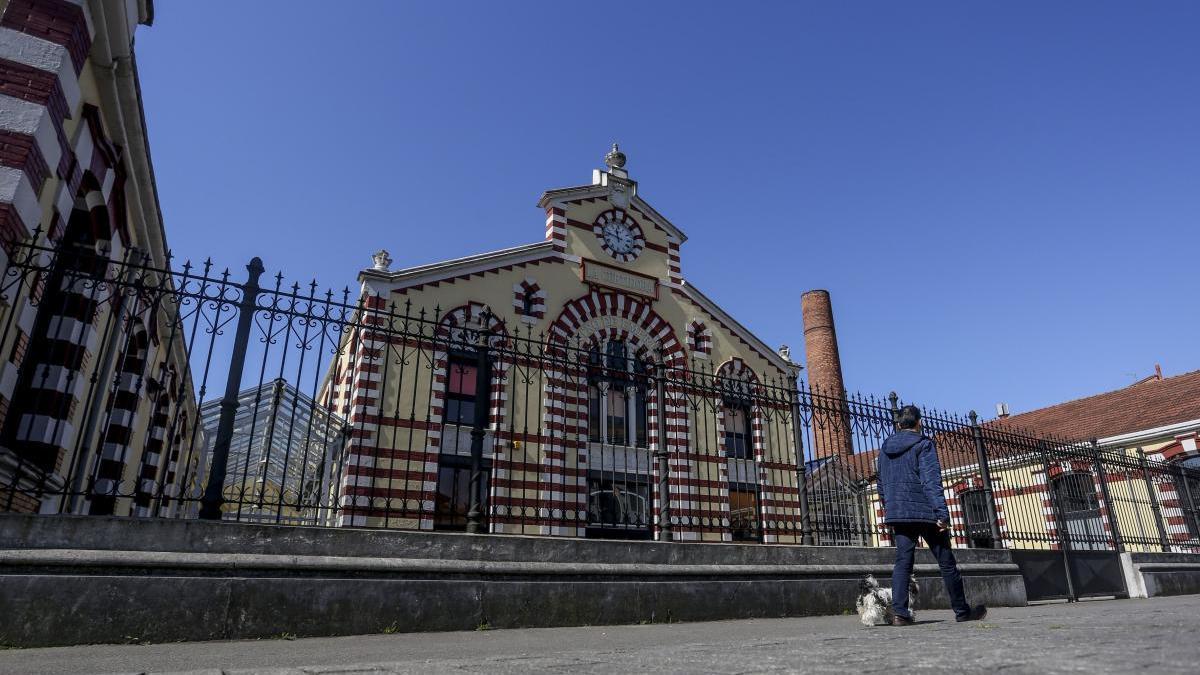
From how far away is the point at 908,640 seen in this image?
3641mm

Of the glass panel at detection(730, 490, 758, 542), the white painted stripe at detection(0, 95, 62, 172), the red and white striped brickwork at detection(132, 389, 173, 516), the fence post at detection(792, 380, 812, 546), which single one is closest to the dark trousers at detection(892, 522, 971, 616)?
the fence post at detection(792, 380, 812, 546)

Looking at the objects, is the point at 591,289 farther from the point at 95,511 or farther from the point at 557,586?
the point at 557,586

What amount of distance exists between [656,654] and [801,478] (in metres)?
5.33

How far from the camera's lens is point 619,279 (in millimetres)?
20406

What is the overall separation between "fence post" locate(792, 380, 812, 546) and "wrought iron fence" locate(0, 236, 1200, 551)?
0.03 metres

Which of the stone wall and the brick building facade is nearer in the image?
the stone wall

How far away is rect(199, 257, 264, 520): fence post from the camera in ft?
17.4

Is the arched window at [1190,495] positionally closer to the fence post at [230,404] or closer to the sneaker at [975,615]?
the sneaker at [975,615]

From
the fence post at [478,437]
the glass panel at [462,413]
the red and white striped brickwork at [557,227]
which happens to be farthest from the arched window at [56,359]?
the red and white striped brickwork at [557,227]

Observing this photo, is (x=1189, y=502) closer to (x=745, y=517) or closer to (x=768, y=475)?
(x=768, y=475)

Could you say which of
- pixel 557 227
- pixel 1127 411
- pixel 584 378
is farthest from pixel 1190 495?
pixel 557 227

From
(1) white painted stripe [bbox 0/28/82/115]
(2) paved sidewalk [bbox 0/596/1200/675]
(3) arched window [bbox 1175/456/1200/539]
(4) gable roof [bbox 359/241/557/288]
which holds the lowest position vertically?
(2) paved sidewalk [bbox 0/596/1200/675]

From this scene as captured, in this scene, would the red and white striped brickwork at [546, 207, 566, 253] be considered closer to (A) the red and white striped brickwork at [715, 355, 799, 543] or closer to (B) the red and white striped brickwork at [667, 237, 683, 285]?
(B) the red and white striped brickwork at [667, 237, 683, 285]

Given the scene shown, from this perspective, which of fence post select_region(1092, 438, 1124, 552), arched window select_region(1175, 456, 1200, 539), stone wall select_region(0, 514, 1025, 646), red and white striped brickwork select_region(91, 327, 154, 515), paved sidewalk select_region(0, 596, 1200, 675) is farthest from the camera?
arched window select_region(1175, 456, 1200, 539)
